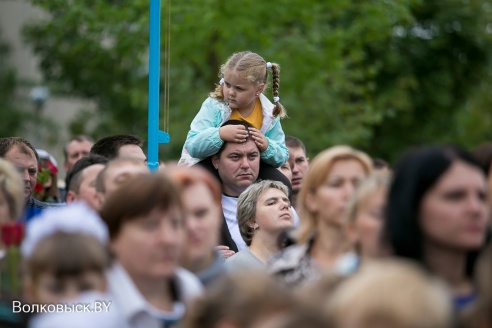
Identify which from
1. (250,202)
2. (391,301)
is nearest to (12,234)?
(391,301)

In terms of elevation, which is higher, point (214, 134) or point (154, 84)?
point (154, 84)

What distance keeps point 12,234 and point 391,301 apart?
81.2 inches

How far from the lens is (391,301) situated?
424 cm

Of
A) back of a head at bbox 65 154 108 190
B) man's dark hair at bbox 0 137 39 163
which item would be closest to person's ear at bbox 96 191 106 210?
back of a head at bbox 65 154 108 190

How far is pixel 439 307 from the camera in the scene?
434 cm

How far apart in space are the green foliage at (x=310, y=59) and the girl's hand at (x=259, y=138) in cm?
1015

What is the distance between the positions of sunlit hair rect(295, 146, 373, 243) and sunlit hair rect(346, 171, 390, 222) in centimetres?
42

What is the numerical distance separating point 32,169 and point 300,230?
3.69 meters

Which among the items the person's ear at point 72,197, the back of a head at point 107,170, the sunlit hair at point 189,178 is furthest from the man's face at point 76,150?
the sunlit hair at point 189,178

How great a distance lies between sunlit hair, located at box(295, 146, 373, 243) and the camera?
6.15 metres

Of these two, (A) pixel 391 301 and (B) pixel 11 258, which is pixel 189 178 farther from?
(A) pixel 391 301

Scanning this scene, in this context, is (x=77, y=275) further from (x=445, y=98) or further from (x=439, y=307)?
(x=445, y=98)

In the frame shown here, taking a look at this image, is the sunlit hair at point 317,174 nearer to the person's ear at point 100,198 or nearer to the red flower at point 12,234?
the person's ear at point 100,198

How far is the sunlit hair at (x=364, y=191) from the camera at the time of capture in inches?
223
